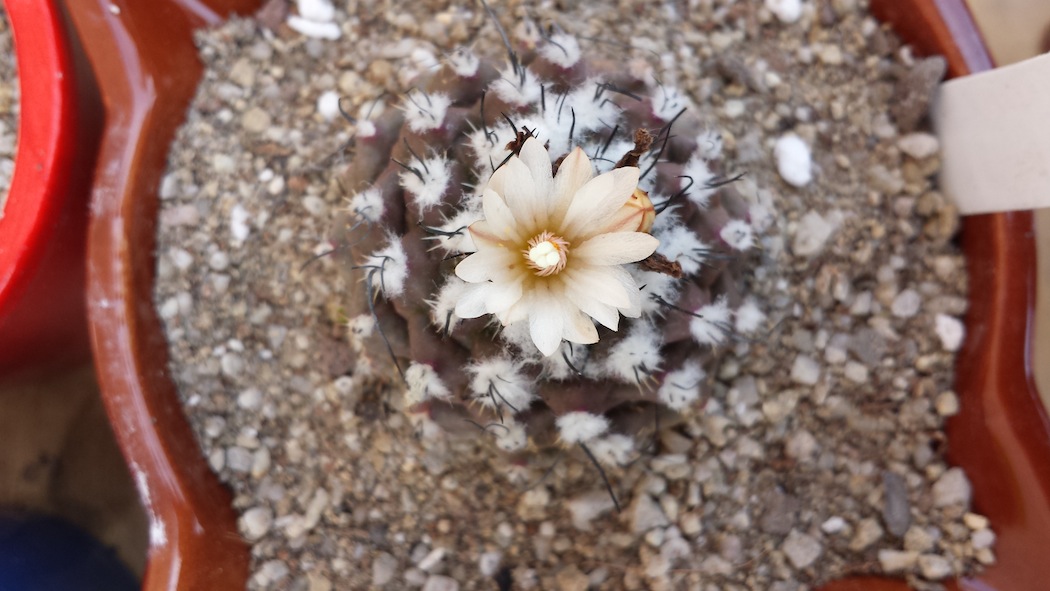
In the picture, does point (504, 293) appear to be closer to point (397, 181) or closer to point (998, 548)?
point (397, 181)

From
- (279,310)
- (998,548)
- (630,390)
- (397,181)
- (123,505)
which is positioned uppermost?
(397,181)

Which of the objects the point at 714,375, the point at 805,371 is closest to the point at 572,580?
the point at 714,375

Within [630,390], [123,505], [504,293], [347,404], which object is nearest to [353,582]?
[347,404]

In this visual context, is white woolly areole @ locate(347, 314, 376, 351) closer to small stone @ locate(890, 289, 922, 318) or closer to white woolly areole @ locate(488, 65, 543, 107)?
white woolly areole @ locate(488, 65, 543, 107)

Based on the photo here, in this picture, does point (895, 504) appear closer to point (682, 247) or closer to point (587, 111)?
point (682, 247)

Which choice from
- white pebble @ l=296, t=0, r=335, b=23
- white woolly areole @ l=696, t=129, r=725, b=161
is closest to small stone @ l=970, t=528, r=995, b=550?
white woolly areole @ l=696, t=129, r=725, b=161

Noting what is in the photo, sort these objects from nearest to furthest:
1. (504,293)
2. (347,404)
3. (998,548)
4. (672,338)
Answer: (504,293)
(672,338)
(998,548)
(347,404)

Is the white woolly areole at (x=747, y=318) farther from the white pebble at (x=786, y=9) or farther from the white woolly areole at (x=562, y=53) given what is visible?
the white pebble at (x=786, y=9)
